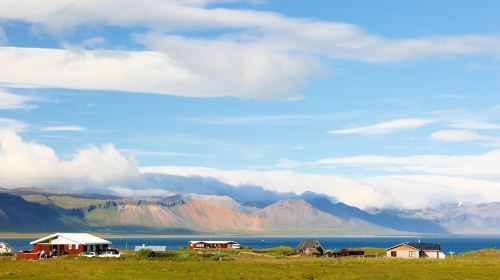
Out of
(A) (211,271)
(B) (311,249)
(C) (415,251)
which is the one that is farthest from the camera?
(B) (311,249)

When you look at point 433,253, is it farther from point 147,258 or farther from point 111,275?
point 111,275

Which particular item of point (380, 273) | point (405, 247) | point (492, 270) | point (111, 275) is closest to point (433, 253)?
point (405, 247)

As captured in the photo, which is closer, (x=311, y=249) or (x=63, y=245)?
(x=63, y=245)

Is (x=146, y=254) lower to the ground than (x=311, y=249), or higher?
lower

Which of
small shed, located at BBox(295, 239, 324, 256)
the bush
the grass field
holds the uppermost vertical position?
small shed, located at BBox(295, 239, 324, 256)

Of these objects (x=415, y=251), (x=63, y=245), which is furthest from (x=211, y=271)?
(x=415, y=251)

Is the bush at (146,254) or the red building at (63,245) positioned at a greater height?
the red building at (63,245)

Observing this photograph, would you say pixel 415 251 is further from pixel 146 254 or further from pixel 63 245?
pixel 63 245

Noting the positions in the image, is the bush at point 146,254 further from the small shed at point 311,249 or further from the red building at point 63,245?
the small shed at point 311,249

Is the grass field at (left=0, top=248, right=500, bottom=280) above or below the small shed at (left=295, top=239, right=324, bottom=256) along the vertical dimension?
below

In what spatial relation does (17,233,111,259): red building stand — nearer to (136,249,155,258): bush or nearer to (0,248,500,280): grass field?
(136,249,155,258): bush

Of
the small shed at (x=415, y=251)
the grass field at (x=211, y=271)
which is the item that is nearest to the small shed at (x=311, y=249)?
the small shed at (x=415, y=251)

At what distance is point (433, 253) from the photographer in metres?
176

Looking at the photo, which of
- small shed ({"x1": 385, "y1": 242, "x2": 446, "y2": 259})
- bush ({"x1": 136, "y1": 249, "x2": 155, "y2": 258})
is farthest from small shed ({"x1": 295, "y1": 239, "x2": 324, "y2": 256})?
bush ({"x1": 136, "y1": 249, "x2": 155, "y2": 258})
